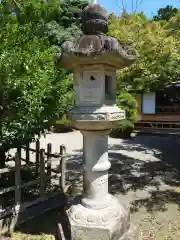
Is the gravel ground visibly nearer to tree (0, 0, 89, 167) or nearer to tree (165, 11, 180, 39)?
tree (0, 0, 89, 167)

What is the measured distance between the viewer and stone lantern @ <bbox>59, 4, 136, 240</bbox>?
317cm

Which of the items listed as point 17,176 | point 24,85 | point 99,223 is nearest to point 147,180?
point 99,223

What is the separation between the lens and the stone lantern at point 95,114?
10.4ft

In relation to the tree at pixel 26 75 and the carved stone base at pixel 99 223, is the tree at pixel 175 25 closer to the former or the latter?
the tree at pixel 26 75

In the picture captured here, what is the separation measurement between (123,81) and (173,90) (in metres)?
11.6

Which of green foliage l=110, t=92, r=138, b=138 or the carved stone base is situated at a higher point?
green foliage l=110, t=92, r=138, b=138

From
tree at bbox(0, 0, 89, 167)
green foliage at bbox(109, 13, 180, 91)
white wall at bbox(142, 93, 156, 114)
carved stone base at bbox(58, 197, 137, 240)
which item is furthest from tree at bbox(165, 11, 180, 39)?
white wall at bbox(142, 93, 156, 114)

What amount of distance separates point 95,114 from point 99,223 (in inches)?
58.5

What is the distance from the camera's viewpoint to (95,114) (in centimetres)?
329

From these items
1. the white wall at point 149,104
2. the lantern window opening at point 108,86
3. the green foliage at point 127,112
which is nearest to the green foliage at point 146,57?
the green foliage at point 127,112

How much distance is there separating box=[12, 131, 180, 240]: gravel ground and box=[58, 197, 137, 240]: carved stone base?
2.31ft

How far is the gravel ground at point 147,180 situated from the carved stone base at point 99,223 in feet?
2.31

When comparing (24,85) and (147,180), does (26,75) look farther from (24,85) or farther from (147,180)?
(147,180)

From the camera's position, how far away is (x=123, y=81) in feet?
16.9
